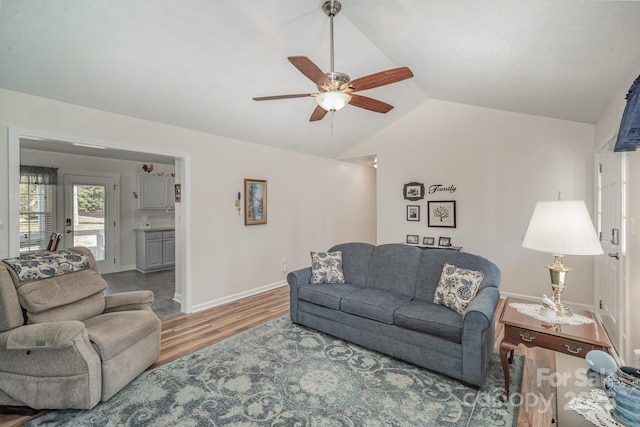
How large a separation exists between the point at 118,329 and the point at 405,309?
93.8 inches

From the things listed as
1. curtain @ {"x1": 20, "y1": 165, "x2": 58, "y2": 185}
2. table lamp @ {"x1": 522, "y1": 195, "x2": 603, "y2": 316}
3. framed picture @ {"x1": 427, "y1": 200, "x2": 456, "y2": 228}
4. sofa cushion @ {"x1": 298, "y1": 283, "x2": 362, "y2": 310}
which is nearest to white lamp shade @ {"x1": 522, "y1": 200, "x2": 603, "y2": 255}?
table lamp @ {"x1": 522, "y1": 195, "x2": 603, "y2": 316}

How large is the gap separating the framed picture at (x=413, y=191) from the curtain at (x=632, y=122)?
3.11 m

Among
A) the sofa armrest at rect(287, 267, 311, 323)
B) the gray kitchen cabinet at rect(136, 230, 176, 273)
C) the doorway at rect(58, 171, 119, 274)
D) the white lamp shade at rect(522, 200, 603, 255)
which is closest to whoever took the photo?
the white lamp shade at rect(522, 200, 603, 255)

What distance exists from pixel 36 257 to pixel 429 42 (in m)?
3.89

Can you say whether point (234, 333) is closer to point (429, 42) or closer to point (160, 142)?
point (160, 142)

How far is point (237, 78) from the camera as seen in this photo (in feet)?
10.2

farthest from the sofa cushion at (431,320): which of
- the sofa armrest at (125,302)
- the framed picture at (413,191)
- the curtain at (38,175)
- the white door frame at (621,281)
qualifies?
the curtain at (38,175)

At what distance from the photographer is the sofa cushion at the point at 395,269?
3160 millimetres

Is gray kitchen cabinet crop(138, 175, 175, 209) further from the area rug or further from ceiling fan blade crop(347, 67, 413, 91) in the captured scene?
ceiling fan blade crop(347, 67, 413, 91)

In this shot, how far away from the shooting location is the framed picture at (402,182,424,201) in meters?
Result: 5.19

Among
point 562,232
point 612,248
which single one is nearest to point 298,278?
point 562,232

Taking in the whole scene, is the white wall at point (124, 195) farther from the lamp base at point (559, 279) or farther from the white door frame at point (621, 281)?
the white door frame at point (621, 281)

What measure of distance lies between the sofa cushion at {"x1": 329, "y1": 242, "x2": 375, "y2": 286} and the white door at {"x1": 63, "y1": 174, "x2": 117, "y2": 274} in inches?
213

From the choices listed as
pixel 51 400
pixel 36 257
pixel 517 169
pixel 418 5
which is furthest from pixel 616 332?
pixel 36 257
